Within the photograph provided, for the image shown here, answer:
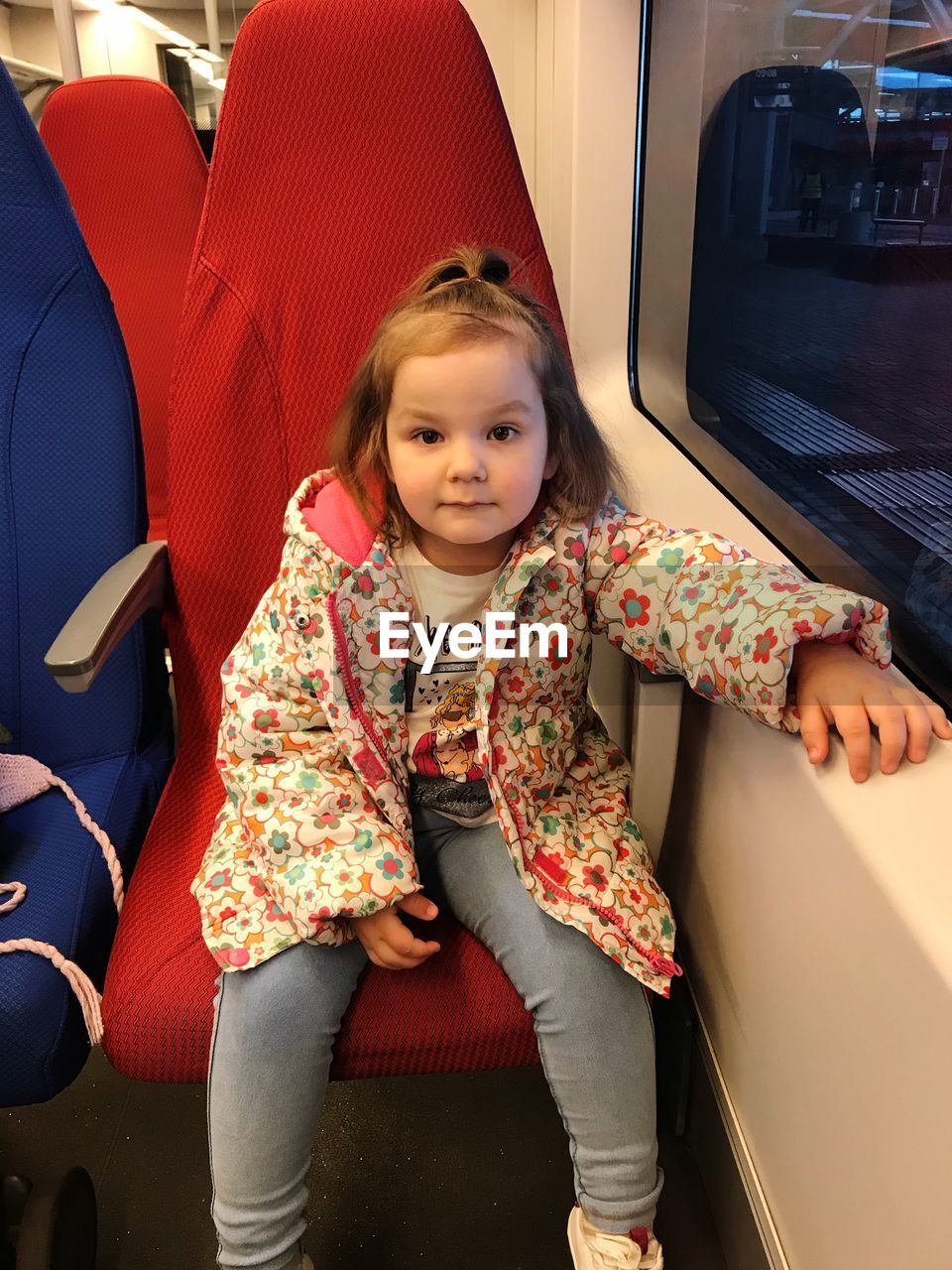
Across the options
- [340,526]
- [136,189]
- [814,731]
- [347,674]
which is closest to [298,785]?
[347,674]

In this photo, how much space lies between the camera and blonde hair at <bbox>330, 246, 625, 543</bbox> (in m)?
0.89

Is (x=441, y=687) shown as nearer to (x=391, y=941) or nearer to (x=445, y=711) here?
(x=445, y=711)

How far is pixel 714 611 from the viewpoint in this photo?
0.84 metres

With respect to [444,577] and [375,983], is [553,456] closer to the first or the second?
[444,577]

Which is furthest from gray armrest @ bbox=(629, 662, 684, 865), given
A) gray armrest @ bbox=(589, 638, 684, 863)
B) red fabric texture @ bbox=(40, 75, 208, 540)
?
red fabric texture @ bbox=(40, 75, 208, 540)

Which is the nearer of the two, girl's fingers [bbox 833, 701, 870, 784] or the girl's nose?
girl's fingers [bbox 833, 701, 870, 784]

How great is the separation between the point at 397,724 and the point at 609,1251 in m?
0.50

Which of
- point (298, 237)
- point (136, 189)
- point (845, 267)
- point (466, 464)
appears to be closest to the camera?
point (466, 464)

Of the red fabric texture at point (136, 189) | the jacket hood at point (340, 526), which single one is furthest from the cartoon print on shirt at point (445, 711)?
the red fabric texture at point (136, 189)

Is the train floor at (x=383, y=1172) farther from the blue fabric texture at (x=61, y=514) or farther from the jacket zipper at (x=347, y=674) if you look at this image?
the jacket zipper at (x=347, y=674)

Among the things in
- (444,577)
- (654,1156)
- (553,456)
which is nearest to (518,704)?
(444,577)

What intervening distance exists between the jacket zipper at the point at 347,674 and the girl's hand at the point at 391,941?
5.5 inches

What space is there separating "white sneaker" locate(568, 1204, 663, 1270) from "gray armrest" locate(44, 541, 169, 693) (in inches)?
26.3

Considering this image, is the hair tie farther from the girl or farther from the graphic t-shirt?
the graphic t-shirt
